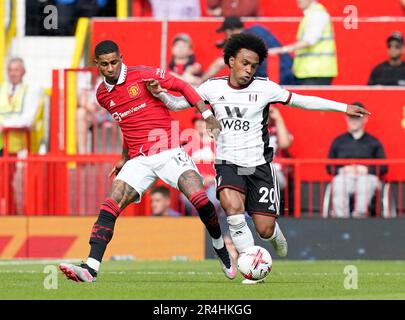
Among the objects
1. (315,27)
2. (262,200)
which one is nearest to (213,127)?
(262,200)

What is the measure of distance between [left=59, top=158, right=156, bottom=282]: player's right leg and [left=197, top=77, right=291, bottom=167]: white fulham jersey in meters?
A: 0.80

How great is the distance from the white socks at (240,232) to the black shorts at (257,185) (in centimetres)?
42

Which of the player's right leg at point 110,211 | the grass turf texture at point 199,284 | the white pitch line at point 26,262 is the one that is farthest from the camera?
the white pitch line at point 26,262

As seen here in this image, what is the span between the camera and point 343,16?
A: 22.3m

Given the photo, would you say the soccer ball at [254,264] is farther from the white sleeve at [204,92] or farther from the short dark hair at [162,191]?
the short dark hair at [162,191]

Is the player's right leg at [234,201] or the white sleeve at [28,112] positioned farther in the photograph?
the white sleeve at [28,112]

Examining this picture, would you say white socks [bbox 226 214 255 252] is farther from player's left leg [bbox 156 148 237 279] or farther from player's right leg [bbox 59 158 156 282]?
player's right leg [bbox 59 158 156 282]

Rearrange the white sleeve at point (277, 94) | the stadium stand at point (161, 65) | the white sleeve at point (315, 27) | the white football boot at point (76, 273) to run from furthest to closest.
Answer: the white sleeve at point (315, 27) < the stadium stand at point (161, 65) < the white sleeve at point (277, 94) < the white football boot at point (76, 273)

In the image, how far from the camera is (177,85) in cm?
1332

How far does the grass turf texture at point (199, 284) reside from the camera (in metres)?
11.2

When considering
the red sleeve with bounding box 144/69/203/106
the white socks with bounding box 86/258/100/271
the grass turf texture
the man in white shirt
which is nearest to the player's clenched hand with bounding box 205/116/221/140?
the red sleeve with bounding box 144/69/203/106

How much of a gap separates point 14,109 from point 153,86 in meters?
8.10

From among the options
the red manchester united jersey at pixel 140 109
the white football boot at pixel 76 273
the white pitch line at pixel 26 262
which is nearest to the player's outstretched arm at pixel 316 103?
the red manchester united jersey at pixel 140 109
